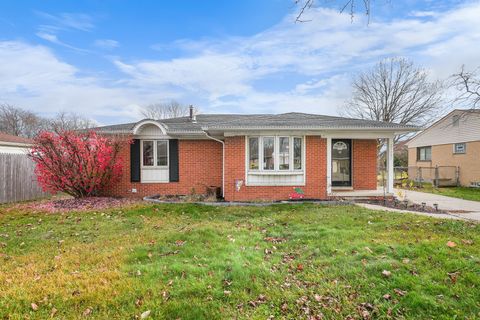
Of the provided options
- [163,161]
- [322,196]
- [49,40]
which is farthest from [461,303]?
[49,40]

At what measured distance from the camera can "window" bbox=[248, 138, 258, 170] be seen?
10.6 meters

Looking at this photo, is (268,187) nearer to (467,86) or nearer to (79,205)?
(79,205)

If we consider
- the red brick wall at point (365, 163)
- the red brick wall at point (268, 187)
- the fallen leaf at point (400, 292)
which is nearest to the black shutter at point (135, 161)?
the red brick wall at point (268, 187)

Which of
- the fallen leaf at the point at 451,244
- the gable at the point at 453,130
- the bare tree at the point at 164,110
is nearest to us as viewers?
the fallen leaf at the point at 451,244

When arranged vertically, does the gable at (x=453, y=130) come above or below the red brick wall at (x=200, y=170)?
above

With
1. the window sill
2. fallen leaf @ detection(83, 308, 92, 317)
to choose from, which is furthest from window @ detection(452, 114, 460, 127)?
fallen leaf @ detection(83, 308, 92, 317)

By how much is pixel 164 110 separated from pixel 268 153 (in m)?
32.1

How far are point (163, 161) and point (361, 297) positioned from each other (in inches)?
395

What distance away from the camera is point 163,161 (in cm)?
1196

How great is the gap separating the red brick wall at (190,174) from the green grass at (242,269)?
4817mm

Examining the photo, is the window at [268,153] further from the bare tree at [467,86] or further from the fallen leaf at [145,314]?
the bare tree at [467,86]

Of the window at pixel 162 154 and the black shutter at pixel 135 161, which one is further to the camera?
the window at pixel 162 154

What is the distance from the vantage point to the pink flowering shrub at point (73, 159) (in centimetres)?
995

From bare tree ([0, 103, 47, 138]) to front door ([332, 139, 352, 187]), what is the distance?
121ft
